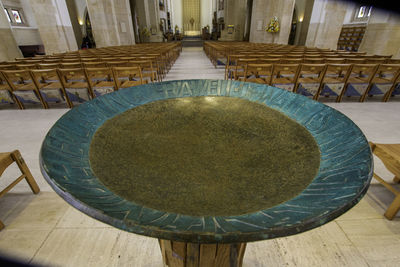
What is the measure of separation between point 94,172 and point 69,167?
0.08 metres

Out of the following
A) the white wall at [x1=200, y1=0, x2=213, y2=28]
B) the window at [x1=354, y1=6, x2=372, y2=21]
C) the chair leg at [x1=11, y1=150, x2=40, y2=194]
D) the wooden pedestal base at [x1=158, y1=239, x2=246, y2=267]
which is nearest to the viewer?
the wooden pedestal base at [x1=158, y1=239, x2=246, y2=267]

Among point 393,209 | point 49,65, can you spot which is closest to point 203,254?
point 393,209

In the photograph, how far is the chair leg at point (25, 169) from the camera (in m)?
1.66

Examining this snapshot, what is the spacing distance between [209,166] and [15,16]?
16989 mm

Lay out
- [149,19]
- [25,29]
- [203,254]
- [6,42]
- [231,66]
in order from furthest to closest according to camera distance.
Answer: [149,19] < [25,29] < [6,42] < [231,66] < [203,254]

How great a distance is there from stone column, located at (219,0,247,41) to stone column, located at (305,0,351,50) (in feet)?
32.5

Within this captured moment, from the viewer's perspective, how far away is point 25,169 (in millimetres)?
1739

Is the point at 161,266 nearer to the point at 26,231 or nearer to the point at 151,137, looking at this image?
the point at 151,137

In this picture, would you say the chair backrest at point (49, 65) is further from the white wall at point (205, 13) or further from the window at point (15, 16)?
the white wall at point (205, 13)

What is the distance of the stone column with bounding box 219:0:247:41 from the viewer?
1656 centimetres

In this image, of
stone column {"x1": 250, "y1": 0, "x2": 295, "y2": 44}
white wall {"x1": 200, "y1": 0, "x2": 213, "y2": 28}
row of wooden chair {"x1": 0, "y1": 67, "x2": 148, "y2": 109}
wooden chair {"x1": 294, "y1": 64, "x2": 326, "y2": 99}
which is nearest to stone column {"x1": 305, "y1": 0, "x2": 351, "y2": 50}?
stone column {"x1": 250, "y1": 0, "x2": 295, "y2": 44}

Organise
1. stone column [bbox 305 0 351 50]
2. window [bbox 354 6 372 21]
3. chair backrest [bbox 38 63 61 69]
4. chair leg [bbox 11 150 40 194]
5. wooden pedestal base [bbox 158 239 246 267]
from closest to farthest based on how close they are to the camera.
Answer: wooden pedestal base [bbox 158 239 246 267]
chair leg [bbox 11 150 40 194]
chair backrest [bbox 38 63 61 69]
stone column [bbox 305 0 351 50]
window [bbox 354 6 372 21]

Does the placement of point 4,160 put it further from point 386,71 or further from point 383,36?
point 383,36

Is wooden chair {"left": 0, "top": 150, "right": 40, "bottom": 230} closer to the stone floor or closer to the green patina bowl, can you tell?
the stone floor
